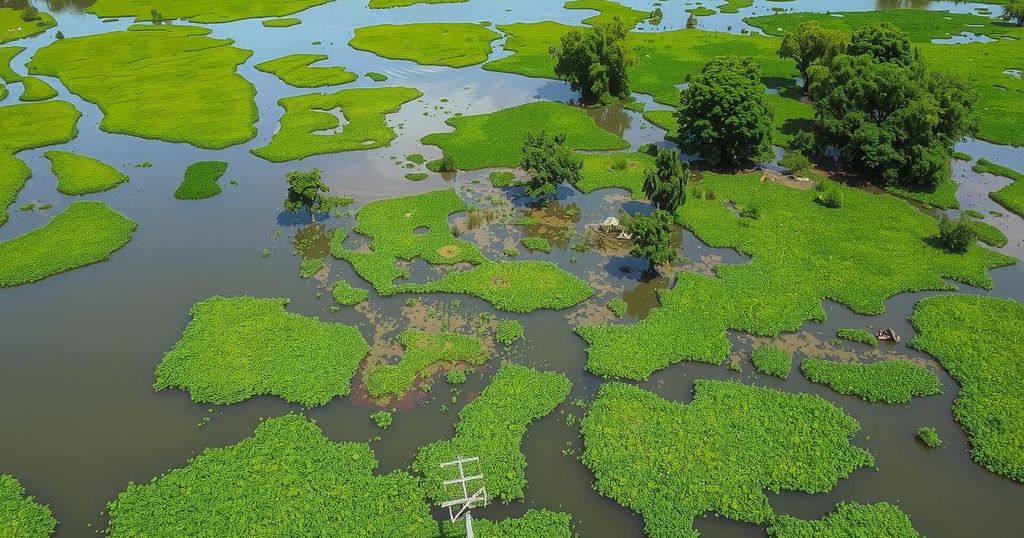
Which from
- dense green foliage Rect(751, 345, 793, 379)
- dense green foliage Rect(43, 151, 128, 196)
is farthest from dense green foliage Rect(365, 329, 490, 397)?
dense green foliage Rect(43, 151, 128, 196)

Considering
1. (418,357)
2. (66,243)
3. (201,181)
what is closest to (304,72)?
(201,181)

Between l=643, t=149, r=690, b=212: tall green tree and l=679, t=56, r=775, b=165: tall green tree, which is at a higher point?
l=679, t=56, r=775, b=165: tall green tree

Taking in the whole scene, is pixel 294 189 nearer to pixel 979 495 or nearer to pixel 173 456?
pixel 173 456

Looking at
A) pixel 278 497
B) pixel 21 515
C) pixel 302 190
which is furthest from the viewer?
pixel 302 190

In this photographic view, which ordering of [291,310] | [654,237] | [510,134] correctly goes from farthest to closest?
[510,134]
[654,237]
[291,310]

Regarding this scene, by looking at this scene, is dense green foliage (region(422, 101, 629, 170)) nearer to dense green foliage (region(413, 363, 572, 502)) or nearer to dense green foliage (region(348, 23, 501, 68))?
dense green foliage (region(348, 23, 501, 68))

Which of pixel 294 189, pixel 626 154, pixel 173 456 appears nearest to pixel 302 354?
pixel 173 456

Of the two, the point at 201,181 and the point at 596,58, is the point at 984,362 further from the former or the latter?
the point at 201,181
